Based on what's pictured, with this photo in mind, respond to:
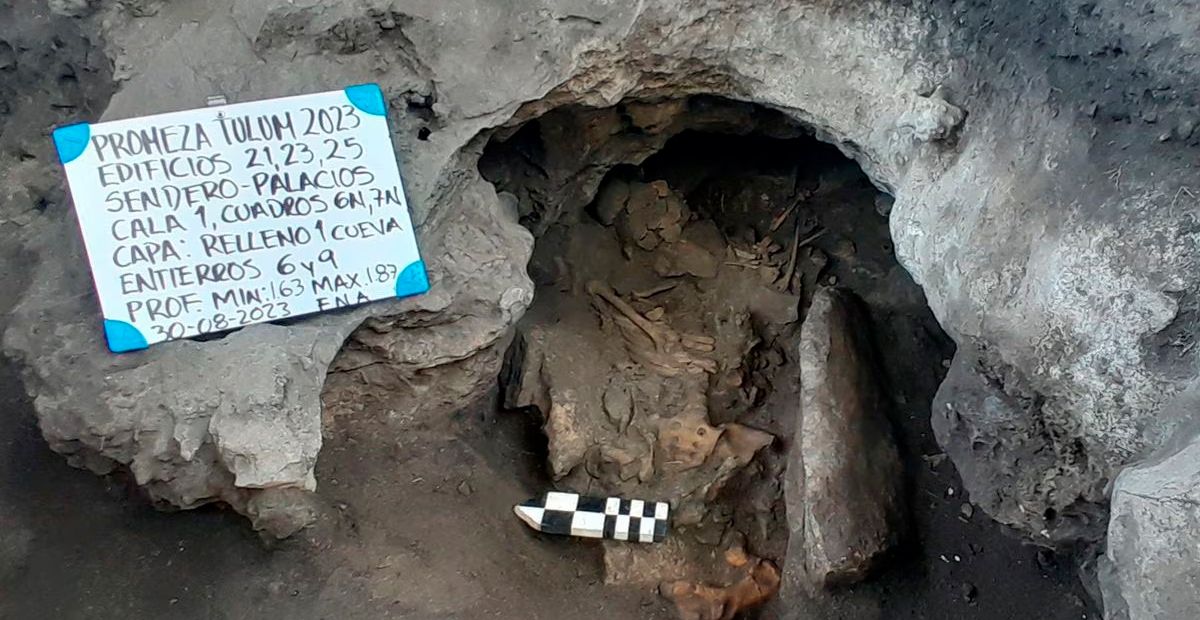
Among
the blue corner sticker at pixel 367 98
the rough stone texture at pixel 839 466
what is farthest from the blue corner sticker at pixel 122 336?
the rough stone texture at pixel 839 466

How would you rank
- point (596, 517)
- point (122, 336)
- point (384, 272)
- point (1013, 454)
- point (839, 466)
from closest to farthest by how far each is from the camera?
point (1013, 454)
point (122, 336)
point (384, 272)
point (839, 466)
point (596, 517)

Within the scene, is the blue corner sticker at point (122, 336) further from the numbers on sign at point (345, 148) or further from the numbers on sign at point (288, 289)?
the numbers on sign at point (345, 148)

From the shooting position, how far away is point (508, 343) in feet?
7.32

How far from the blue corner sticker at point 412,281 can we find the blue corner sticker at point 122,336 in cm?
45

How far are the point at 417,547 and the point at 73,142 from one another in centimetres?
102

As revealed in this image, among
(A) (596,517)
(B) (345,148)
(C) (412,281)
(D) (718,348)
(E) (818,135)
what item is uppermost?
(B) (345,148)

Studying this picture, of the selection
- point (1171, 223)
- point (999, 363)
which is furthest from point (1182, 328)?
point (999, 363)

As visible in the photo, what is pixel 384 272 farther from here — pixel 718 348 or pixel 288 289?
pixel 718 348

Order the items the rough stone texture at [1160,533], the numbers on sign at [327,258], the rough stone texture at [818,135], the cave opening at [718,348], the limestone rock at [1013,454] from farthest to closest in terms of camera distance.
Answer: the cave opening at [718,348], the numbers on sign at [327,258], the limestone rock at [1013,454], the rough stone texture at [818,135], the rough stone texture at [1160,533]

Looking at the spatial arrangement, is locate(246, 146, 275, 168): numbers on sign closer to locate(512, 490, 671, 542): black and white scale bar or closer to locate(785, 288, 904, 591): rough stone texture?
locate(512, 490, 671, 542): black and white scale bar

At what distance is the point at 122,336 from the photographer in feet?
5.83

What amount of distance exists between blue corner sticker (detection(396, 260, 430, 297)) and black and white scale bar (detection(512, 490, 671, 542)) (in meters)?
0.61

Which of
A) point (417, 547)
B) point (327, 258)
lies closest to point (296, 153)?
point (327, 258)

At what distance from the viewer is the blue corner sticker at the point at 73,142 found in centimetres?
177
